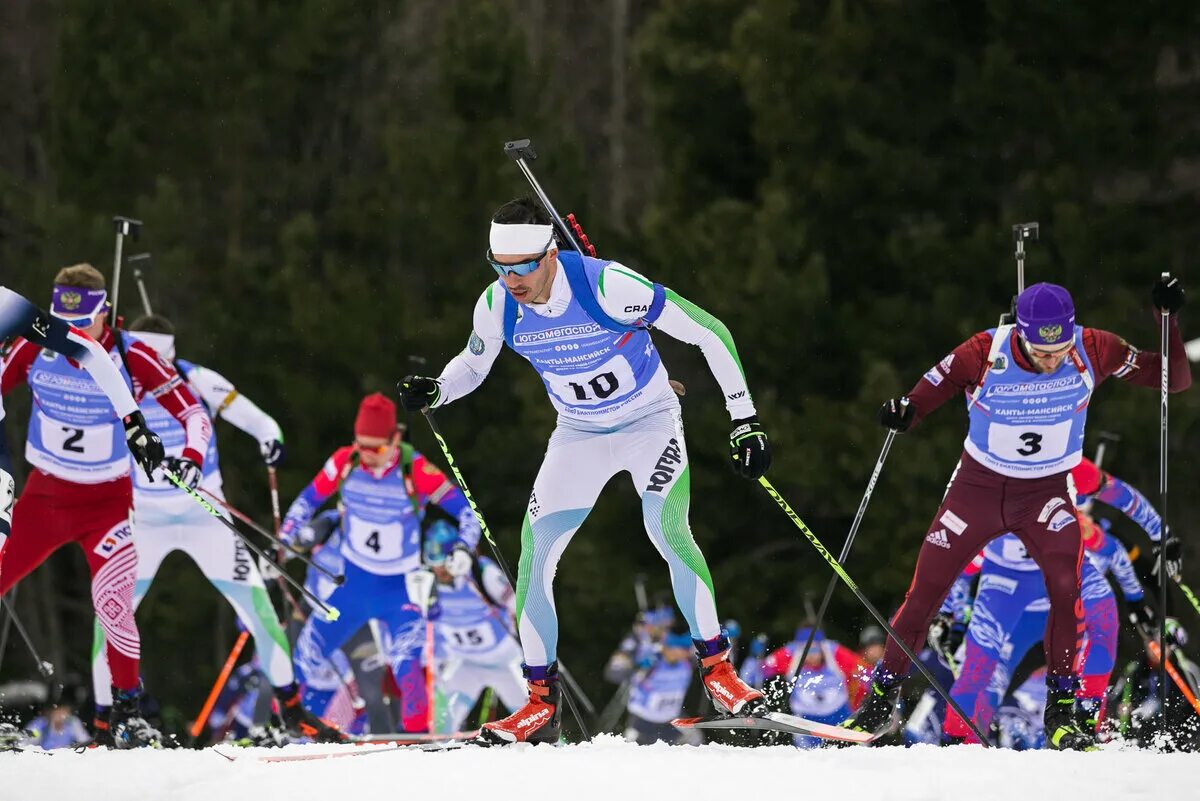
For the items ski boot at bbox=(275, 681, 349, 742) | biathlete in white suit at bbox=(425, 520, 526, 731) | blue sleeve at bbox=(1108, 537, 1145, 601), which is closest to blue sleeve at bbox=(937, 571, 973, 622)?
blue sleeve at bbox=(1108, 537, 1145, 601)

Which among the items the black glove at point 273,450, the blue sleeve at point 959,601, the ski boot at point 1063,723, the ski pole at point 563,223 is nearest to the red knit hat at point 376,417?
the black glove at point 273,450

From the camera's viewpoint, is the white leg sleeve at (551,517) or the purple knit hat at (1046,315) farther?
the purple knit hat at (1046,315)

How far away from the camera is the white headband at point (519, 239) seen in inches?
243

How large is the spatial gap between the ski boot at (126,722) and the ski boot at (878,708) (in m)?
3.31

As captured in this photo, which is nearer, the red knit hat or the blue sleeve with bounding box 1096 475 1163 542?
the blue sleeve with bounding box 1096 475 1163 542

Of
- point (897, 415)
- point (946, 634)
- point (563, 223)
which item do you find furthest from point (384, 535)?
point (897, 415)

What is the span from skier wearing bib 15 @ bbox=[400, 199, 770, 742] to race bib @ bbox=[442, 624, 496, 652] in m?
5.11

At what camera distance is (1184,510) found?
16531 millimetres

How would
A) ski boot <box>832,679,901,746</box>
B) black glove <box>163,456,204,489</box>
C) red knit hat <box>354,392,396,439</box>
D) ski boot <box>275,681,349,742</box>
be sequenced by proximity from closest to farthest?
ski boot <box>832,679,901,746</box>
black glove <box>163,456,204,489</box>
ski boot <box>275,681,349,742</box>
red knit hat <box>354,392,396,439</box>

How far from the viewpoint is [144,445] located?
7.14 m

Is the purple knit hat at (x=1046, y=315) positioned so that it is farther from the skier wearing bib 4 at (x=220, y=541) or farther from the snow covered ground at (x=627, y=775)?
the skier wearing bib 4 at (x=220, y=541)

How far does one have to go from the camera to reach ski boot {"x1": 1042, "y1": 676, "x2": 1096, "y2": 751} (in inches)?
277

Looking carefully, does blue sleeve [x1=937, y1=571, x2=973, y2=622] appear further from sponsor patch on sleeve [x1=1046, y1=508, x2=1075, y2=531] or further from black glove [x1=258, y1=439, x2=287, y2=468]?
black glove [x1=258, y1=439, x2=287, y2=468]

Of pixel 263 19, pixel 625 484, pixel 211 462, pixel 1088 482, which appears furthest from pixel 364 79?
pixel 1088 482
